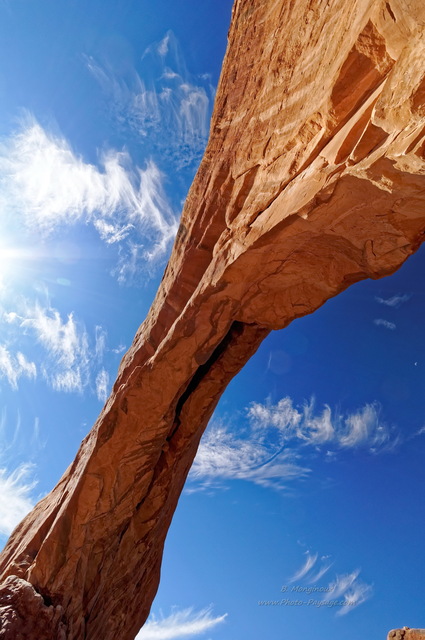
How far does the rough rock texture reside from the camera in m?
4.95

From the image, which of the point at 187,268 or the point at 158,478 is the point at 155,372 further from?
the point at 158,478

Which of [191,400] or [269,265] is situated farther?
[191,400]

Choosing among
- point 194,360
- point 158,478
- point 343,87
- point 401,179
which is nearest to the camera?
point 401,179

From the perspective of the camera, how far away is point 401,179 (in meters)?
4.57

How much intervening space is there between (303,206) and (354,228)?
1.02 metres

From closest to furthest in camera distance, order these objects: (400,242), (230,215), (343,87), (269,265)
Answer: (343,87), (400,242), (269,265), (230,215)

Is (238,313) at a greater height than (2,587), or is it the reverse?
(238,313)

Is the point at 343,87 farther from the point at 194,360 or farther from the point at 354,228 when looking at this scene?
the point at 194,360

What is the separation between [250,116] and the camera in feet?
27.6

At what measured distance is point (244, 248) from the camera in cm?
721

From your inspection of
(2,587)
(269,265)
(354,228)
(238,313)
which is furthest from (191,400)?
(354,228)

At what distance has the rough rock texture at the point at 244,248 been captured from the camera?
16.2 ft

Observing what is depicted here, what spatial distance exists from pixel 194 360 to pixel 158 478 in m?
4.52

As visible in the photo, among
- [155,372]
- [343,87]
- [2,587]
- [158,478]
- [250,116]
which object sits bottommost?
[2,587]
